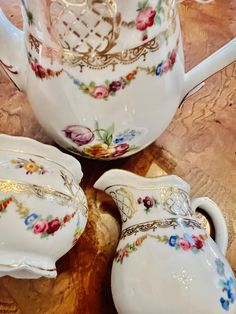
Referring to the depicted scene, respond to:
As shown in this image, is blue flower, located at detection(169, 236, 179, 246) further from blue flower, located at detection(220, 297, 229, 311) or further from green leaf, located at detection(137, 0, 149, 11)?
green leaf, located at detection(137, 0, 149, 11)

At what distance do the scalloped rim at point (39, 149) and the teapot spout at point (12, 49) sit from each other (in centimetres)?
6

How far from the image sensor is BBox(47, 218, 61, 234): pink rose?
428 mm

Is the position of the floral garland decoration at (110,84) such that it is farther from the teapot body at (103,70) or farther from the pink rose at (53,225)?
the pink rose at (53,225)

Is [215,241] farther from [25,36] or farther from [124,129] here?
[25,36]

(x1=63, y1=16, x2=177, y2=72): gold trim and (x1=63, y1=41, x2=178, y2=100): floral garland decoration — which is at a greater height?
(x1=63, y1=16, x2=177, y2=72): gold trim

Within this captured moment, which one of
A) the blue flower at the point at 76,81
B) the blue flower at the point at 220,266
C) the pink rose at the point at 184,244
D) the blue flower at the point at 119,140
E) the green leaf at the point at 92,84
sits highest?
the green leaf at the point at 92,84

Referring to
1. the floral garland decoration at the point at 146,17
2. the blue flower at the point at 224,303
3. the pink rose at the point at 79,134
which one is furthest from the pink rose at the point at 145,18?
the blue flower at the point at 224,303

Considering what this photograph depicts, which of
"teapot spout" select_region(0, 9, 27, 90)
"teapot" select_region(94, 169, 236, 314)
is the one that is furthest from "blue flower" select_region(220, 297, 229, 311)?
"teapot spout" select_region(0, 9, 27, 90)

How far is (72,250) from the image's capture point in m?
0.49

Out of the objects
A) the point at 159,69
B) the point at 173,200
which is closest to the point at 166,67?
the point at 159,69

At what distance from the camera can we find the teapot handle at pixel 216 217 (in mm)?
486

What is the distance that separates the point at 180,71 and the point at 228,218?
0.47 ft

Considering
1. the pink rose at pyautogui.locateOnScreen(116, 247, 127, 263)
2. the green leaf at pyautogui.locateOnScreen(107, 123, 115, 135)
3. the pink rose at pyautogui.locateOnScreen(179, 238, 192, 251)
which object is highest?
the green leaf at pyautogui.locateOnScreen(107, 123, 115, 135)

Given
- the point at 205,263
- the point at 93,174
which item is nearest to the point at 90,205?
the point at 93,174
